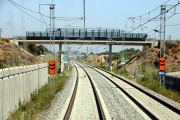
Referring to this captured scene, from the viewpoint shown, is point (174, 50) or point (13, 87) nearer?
point (13, 87)

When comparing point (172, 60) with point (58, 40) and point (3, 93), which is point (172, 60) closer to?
point (58, 40)

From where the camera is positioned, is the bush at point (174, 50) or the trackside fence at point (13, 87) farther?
the bush at point (174, 50)

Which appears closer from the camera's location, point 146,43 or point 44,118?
point 44,118

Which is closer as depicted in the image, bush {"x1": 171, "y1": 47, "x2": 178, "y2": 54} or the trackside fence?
the trackside fence

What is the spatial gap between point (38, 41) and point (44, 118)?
136 feet

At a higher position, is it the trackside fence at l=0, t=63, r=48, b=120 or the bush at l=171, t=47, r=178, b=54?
the bush at l=171, t=47, r=178, b=54

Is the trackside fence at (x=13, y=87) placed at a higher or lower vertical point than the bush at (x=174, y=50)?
lower

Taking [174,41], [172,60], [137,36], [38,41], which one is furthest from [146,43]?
[38,41]

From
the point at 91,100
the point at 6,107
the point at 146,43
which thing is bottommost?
the point at 91,100

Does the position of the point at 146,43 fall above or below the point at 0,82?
above

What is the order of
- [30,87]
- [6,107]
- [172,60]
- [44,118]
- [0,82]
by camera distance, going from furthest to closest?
[172,60]
[30,87]
[44,118]
[6,107]
[0,82]

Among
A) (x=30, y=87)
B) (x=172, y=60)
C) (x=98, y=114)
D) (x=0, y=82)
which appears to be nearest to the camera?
(x=0, y=82)

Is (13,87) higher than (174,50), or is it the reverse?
(174,50)

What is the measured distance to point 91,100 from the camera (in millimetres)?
13133
